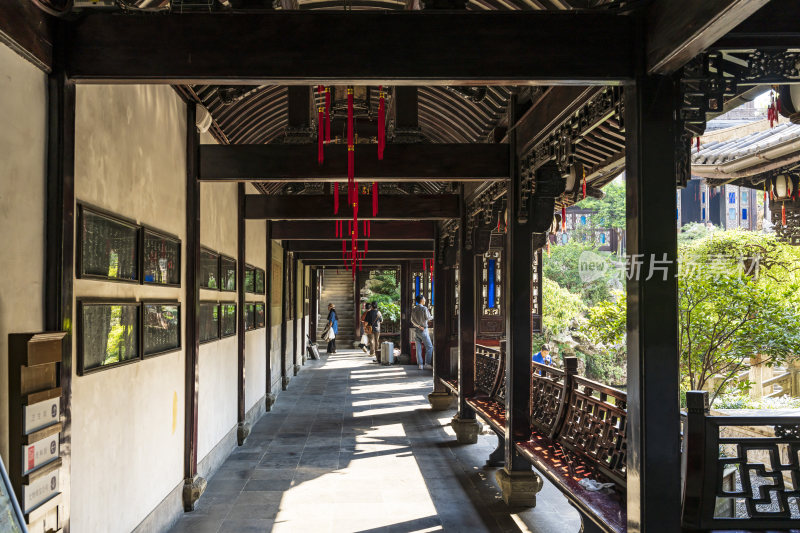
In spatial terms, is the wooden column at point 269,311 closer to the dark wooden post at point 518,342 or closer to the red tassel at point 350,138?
the dark wooden post at point 518,342

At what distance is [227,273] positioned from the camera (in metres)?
6.93

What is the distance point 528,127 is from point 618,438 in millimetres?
2322

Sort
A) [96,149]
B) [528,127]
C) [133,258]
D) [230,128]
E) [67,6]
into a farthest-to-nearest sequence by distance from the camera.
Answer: [230,128], [528,127], [133,258], [96,149], [67,6]

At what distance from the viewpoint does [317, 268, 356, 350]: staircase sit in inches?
1031

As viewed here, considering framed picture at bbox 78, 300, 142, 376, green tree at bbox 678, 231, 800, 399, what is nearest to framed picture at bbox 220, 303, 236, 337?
framed picture at bbox 78, 300, 142, 376

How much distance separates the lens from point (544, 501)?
17.5 ft

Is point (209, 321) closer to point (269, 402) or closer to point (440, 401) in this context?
point (269, 402)

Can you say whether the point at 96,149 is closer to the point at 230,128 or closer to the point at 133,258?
the point at 133,258

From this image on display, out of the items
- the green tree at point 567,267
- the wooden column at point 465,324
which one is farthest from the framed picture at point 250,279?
the green tree at point 567,267

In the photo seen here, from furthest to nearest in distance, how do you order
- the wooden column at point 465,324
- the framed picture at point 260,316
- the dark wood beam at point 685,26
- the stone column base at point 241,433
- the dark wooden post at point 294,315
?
the dark wooden post at point 294,315 → the framed picture at point 260,316 → the wooden column at point 465,324 → the stone column base at point 241,433 → the dark wood beam at point 685,26

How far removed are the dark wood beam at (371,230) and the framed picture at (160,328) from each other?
4.88 metres

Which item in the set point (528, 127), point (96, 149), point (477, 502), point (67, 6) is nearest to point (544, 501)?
point (477, 502)

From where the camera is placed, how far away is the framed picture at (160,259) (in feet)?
13.4

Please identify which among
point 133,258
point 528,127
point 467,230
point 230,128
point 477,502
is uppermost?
point 230,128
